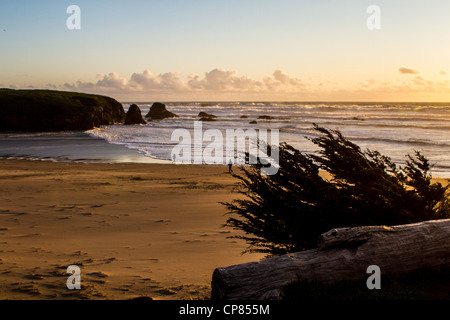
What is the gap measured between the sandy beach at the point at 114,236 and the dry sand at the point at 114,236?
0.05 feet

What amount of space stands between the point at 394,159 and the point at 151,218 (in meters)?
15.0

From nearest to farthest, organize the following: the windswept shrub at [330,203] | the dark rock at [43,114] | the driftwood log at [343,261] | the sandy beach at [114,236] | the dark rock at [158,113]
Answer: the driftwood log at [343,261]
the windswept shrub at [330,203]
the sandy beach at [114,236]
the dark rock at [43,114]
the dark rock at [158,113]

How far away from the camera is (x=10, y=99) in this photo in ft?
136

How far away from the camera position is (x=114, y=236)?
8531 millimetres

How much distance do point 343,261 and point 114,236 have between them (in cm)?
551

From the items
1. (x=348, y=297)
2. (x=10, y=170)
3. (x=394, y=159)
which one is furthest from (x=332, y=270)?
(x=394, y=159)

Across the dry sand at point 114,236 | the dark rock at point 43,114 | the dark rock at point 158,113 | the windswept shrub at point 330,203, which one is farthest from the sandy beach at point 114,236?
Answer: the dark rock at point 158,113

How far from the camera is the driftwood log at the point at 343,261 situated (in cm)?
421

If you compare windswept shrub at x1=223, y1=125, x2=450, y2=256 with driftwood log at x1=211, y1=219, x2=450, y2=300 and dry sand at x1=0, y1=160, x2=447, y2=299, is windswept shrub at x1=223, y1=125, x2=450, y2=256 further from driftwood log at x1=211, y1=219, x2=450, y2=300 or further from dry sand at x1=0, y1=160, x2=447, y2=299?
dry sand at x1=0, y1=160, x2=447, y2=299

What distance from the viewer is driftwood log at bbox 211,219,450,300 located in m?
4.21

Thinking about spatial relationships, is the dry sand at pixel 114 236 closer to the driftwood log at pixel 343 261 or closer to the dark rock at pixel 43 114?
the driftwood log at pixel 343 261

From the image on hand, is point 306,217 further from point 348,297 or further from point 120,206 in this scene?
point 120,206

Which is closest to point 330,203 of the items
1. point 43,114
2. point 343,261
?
point 343,261
